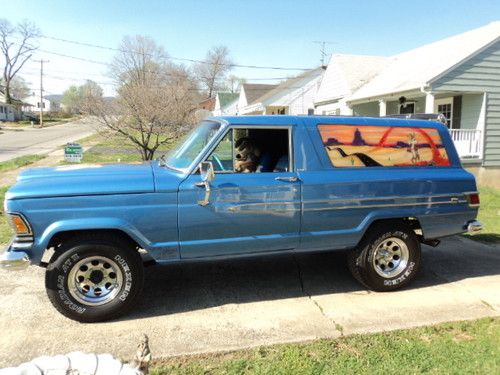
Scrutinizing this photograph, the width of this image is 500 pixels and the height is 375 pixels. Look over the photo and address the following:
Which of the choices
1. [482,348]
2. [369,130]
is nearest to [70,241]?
[369,130]

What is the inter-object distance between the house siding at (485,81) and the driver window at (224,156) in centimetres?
1152

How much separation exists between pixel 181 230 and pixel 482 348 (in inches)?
109

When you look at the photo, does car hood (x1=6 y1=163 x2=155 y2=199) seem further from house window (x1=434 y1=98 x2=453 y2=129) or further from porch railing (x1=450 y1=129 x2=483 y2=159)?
house window (x1=434 y1=98 x2=453 y2=129)

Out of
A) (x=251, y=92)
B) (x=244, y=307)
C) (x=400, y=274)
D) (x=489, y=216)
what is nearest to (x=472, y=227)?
(x=400, y=274)

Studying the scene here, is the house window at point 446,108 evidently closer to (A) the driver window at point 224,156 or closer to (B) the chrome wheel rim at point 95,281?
(A) the driver window at point 224,156

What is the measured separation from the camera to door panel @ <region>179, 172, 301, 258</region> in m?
4.14

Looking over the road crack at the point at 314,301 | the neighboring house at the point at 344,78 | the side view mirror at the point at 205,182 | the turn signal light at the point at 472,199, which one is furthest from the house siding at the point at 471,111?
the side view mirror at the point at 205,182

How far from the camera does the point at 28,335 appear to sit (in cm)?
384

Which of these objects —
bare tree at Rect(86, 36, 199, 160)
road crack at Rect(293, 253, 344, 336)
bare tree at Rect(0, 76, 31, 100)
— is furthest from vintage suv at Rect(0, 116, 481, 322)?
bare tree at Rect(0, 76, 31, 100)

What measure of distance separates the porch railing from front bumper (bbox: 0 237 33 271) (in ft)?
45.2

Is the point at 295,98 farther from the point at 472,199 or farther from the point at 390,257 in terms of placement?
the point at 390,257

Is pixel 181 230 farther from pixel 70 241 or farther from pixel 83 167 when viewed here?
pixel 83 167

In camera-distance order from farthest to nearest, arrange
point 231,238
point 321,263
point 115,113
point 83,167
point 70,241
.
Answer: point 115,113, point 321,263, point 83,167, point 231,238, point 70,241

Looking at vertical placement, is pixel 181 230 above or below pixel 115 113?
below
